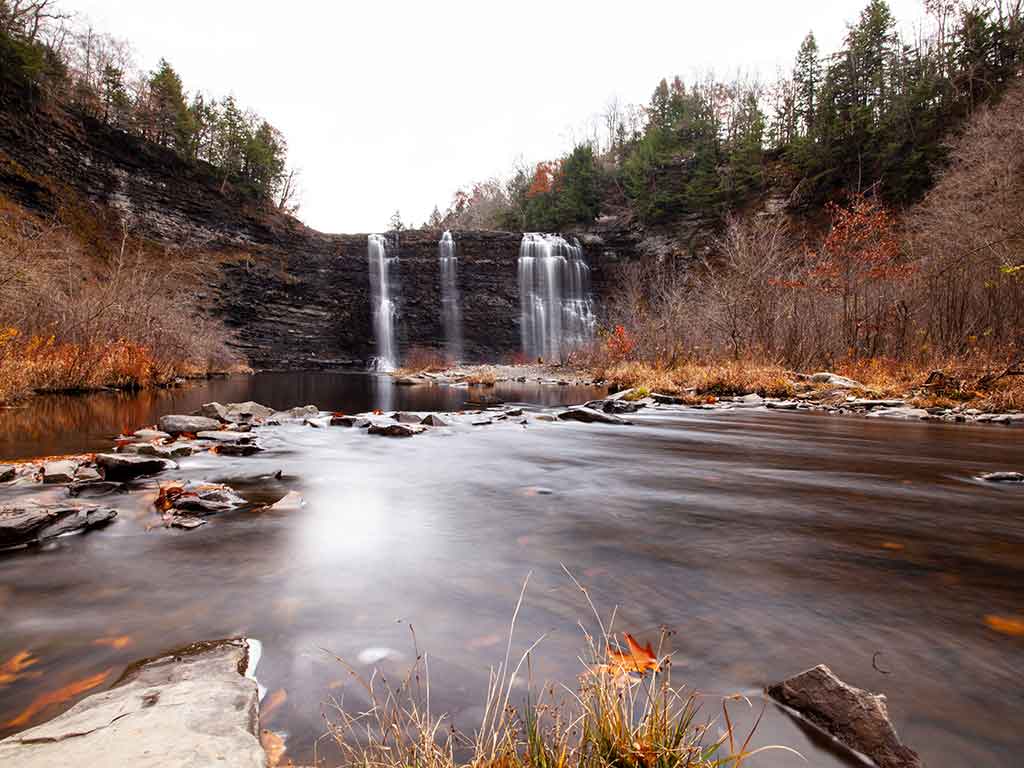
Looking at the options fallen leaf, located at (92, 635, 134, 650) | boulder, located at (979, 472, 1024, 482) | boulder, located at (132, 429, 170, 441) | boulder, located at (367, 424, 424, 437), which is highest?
boulder, located at (132, 429, 170, 441)

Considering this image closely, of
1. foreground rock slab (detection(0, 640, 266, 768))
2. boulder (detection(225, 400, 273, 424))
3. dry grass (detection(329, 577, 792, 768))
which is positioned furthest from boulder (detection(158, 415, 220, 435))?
dry grass (detection(329, 577, 792, 768))

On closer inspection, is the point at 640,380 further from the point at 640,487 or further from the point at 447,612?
the point at 447,612

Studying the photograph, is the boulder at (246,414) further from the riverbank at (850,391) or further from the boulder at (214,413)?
the riverbank at (850,391)

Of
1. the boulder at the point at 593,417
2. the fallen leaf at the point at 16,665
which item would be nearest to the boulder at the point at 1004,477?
the boulder at the point at 593,417

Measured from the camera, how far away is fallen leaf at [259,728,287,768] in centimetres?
127

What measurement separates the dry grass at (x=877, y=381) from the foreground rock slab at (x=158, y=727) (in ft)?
37.9

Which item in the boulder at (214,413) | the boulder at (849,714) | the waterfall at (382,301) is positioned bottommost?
the boulder at (849,714)

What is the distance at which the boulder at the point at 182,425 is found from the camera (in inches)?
281

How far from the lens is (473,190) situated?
247 ft

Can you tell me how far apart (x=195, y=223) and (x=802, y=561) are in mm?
46155

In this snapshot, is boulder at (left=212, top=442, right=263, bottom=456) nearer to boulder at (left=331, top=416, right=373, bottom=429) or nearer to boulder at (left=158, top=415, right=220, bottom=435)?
boulder at (left=158, top=415, right=220, bottom=435)

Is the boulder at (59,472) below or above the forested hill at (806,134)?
below

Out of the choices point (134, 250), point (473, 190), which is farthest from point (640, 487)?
point (473, 190)

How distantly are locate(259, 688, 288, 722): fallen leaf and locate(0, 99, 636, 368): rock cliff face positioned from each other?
128ft
